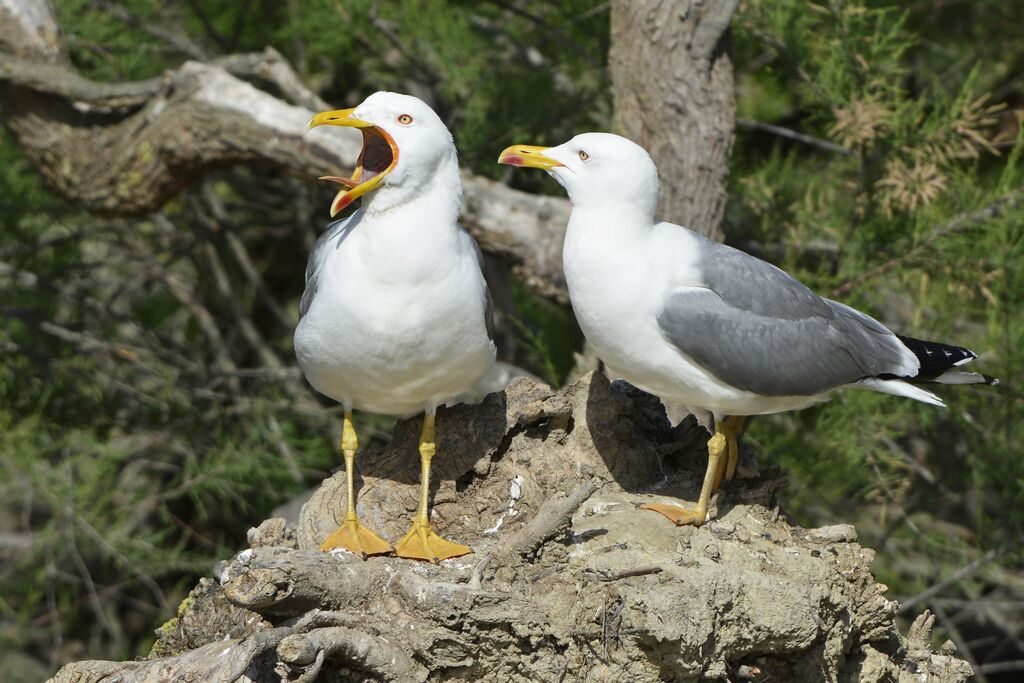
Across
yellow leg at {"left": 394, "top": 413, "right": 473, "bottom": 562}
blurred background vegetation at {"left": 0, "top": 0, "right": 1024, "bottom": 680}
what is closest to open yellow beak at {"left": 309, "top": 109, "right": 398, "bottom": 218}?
yellow leg at {"left": 394, "top": 413, "right": 473, "bottom": 562}

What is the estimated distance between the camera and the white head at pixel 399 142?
366 cm

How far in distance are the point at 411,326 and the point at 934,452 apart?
3.94 m

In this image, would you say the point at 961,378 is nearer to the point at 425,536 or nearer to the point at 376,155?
the point at 425,536

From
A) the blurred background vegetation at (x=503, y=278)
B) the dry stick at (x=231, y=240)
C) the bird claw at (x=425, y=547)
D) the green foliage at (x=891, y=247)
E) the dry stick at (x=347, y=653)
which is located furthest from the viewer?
the dry stick at (x=231, y=240)

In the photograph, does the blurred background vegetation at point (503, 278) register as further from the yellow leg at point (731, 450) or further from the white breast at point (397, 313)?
the white breast at point (397, 313)

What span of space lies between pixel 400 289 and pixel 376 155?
1.84 feet

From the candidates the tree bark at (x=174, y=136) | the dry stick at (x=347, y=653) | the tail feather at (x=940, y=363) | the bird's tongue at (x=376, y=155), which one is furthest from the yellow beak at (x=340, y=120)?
the tree bark at (x=174, y=136)

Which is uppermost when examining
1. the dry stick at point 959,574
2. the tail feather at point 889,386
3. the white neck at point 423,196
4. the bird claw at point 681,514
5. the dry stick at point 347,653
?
the white neck at point 423,196

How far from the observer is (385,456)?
4.37 m

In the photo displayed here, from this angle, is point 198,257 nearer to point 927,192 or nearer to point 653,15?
point 653,15

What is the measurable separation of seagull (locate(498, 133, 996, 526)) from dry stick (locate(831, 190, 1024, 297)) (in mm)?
1631

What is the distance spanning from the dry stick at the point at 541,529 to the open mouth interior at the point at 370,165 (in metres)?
1.09

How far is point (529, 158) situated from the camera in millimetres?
4027

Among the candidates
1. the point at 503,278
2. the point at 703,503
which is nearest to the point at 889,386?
the point at 703,503
